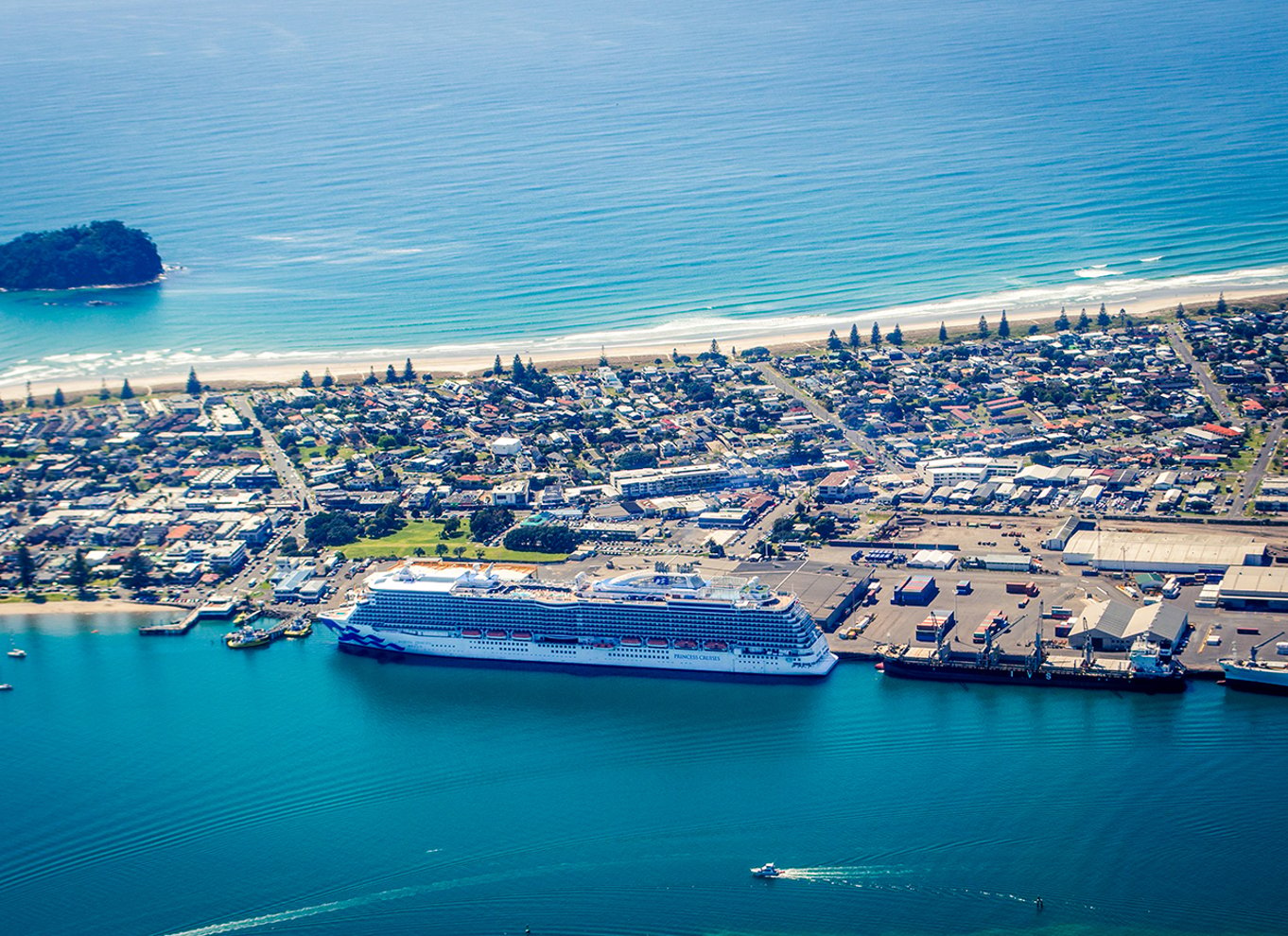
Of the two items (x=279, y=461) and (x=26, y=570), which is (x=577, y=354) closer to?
(x=279, y=461)

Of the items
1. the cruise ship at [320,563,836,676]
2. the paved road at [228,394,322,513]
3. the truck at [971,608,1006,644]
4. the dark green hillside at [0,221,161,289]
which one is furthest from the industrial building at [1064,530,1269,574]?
the dark green hillside at [0,221,161,289]

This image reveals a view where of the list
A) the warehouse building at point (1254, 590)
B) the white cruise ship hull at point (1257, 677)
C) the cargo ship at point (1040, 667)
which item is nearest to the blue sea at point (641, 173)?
the warehouse building at point (1254, 590)

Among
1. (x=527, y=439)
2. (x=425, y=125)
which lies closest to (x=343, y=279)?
(x=527, y=439)

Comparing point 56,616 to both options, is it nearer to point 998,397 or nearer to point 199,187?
point 998,397

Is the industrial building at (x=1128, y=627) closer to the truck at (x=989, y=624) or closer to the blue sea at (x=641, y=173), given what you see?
the truck at (x=989, y=624)

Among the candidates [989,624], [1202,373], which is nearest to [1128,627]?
[989,624]

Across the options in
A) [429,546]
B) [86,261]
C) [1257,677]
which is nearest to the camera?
[1257,677]
